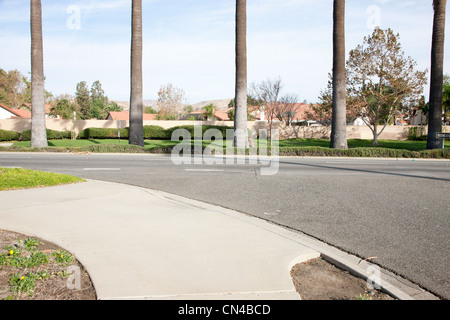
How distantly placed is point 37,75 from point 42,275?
74.4 feet

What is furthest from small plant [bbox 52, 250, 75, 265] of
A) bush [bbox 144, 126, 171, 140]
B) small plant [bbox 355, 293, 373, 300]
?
bush [bbox 144, 126, 171, 140]

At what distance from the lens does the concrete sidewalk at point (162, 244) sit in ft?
12.8

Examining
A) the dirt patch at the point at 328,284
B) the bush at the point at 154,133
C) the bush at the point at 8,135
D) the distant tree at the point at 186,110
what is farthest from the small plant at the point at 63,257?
the distant tree at the point at 186,110

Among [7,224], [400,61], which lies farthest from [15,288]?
[400,61]

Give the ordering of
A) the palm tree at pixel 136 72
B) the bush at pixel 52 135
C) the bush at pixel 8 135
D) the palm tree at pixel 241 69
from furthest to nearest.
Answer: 1. the bush at pixel 52 135
2. the bush at pixel 8 135
3. the palm tree at pixel 136 72
4. the palm tree at pixel 241 69

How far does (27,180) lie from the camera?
9742 mm

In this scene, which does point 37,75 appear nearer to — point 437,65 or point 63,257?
point 63,257

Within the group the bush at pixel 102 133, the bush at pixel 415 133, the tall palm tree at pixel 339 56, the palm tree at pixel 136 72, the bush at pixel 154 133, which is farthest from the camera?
the bush at pixel 415 133

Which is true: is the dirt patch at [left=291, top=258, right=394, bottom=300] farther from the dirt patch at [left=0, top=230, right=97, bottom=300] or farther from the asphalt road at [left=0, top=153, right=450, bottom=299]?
the dirt patch at [left=0, top=230, right=97, bottom=300]

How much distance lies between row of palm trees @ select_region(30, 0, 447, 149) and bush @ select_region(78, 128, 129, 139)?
570 inches

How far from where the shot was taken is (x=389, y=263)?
15.8 feet

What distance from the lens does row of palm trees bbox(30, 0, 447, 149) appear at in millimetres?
21750

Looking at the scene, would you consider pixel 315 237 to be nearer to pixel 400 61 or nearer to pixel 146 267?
pixel 146 267

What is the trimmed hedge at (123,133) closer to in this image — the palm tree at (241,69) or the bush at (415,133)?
the palm tree at (241,69)
